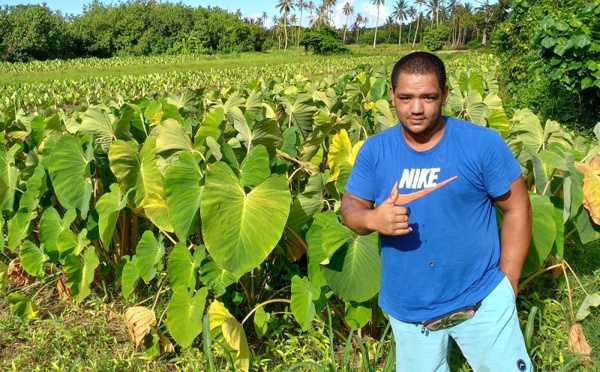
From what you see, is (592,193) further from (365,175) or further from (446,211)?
(365,175)

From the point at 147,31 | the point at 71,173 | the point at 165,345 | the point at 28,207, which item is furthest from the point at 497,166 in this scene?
the point at 147,31

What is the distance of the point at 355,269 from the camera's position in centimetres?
186

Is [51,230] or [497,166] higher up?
[497,166]

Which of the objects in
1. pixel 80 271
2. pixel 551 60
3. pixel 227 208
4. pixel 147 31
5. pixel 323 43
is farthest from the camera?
pixel 147 31

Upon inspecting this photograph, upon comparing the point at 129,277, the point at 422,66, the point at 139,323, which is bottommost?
the point at 139,323

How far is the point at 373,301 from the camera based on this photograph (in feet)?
6.97

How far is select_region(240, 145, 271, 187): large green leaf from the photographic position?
2031mm

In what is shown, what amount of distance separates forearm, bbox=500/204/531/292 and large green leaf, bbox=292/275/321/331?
2.56 ft

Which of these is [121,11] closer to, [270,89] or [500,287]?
[270,89]

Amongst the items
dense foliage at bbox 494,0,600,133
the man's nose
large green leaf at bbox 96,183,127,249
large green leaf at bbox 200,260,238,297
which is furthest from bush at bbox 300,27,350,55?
the man's nose

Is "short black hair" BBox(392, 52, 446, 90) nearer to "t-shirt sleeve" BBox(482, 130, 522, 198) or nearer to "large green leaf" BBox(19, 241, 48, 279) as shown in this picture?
"t-shirt sleeve" BBox(482, 130, 522, 198)

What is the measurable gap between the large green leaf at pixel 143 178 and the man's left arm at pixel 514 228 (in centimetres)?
135

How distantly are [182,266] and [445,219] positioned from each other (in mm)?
1151

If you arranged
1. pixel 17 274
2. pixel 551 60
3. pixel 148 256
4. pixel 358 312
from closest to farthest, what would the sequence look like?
pixel 358 312 → pixel 148 256 → pixel 17 274 → pixel 551 60
